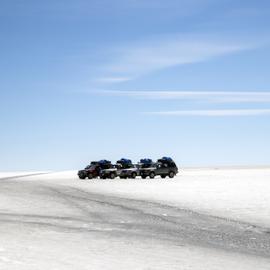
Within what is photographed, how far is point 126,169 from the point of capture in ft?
196

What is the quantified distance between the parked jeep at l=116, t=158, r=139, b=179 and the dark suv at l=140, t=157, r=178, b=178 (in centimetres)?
86

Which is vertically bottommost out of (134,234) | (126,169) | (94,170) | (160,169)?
(134,234)

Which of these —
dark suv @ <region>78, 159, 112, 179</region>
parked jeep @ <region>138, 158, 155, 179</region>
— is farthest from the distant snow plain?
dark suv @ <region>78, 159, 112, 179</region>

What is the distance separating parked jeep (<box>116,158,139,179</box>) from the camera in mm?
59438

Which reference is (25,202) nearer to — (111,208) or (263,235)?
(111,208)

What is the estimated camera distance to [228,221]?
18.7 m

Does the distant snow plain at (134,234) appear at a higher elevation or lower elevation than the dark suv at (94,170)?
lower

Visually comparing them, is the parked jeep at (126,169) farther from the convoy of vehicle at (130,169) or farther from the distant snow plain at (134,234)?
the distant snow plain at (134,234)

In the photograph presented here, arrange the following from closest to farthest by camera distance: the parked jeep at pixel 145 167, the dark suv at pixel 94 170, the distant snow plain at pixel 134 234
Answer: the distant snow plain at pixel 134 234 < the parked jeep at pixel 145 167 < the dark suv at pixel 94 170

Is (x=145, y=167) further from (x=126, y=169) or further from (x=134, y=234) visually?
(x=134, y=234)

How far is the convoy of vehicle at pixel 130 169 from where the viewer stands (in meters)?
59.3

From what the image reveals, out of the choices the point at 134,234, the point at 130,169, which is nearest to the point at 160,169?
the point at 130,169

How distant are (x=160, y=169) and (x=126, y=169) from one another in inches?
141

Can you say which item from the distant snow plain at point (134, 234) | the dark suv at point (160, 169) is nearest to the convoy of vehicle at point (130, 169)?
the dark suv at point (160, 169)
